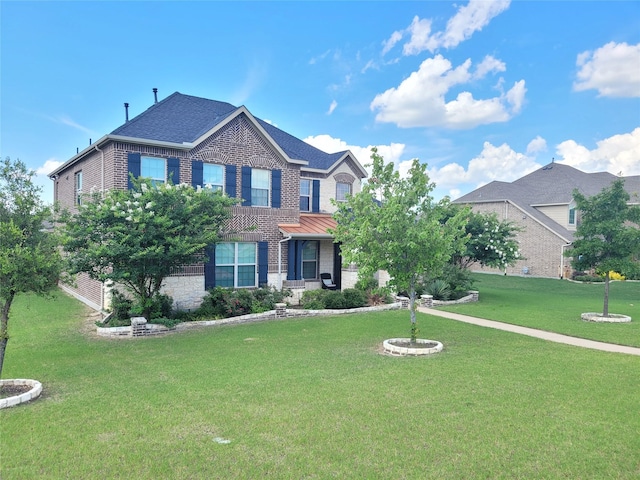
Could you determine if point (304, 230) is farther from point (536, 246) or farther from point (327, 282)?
point (536, 246)

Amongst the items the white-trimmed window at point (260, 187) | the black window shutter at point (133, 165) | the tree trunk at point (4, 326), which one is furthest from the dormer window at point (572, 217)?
the tree trunk at point (4, 326)

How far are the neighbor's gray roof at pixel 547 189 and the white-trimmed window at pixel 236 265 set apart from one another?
25482 mm

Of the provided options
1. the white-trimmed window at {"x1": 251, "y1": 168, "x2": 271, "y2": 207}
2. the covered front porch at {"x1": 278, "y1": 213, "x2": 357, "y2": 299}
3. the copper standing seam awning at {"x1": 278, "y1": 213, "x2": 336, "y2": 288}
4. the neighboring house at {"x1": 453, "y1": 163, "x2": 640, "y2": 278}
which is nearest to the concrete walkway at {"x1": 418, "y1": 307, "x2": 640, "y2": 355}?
the covered front porch at {"x1": 278, "y1": 213, "x2": 357, "y2": 299}

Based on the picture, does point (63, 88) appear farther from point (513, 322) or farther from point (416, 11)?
point (513, 322)

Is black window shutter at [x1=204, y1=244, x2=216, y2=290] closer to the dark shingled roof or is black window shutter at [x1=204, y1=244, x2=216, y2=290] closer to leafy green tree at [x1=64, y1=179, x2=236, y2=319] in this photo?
leafy green tree at [x1=64, y1=179, x2=236, y2=319]

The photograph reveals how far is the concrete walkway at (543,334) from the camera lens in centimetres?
1102

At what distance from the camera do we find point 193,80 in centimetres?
2070

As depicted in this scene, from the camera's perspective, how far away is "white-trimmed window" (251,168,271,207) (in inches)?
695

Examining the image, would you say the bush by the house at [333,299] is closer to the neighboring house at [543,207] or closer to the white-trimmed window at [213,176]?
the white-trimmed window at [213,176]

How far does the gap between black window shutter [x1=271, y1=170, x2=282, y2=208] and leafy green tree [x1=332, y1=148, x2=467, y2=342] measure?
274 inches

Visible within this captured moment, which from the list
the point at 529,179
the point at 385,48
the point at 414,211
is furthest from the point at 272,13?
the point at 529,179

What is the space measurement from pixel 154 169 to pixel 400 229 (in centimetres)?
932

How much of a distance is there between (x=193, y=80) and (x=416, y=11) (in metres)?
10.4

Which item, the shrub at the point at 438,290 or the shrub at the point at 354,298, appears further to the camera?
the shrub at the point at 438,290
